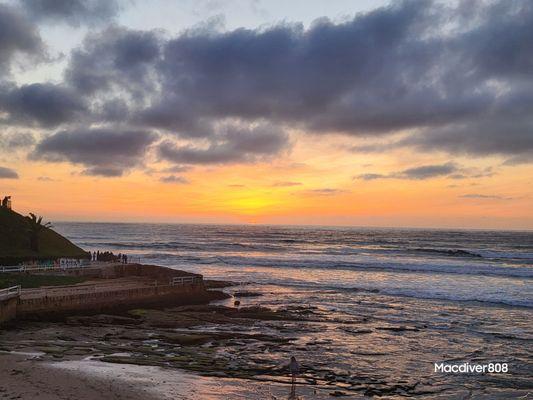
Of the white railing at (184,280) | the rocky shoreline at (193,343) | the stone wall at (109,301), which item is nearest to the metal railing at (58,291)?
the stone wall at (109,301)

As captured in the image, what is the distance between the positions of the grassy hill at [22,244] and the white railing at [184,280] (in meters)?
13.6

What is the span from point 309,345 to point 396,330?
6.56 meters

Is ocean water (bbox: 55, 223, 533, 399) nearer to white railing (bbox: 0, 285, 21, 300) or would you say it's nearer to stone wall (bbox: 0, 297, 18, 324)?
stone wall (bbox: 0, 297, 18, 324)

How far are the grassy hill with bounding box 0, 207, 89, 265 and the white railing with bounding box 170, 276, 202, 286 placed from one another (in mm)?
13617

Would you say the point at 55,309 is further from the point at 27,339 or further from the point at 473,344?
the point at 473,344

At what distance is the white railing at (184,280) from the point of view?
124 feet

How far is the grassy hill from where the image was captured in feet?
140

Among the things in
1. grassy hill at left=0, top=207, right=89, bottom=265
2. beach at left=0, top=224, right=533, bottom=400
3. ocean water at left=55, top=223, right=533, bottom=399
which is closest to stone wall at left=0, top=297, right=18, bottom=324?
beach at left=0, top=224, right=533, bottom=400

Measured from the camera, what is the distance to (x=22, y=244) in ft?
151

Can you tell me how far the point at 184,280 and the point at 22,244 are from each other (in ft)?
57.4

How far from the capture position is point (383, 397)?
659 inches

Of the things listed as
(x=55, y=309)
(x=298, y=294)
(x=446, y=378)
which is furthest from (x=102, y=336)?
(x=298, y=294)

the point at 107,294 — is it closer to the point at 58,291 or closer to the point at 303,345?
the point at 58,291

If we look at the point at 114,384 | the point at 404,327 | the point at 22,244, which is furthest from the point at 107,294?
the point at 22,244
